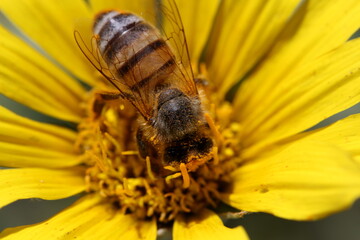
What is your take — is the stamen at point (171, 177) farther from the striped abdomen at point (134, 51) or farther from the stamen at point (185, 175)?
the striped abdomen at point (134, 51)

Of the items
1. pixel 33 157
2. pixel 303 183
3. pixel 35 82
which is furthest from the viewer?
pixel 35 82

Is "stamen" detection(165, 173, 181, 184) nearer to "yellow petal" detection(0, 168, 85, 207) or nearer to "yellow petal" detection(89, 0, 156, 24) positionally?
"yellow petal" detection(0, 168, 85, 207)

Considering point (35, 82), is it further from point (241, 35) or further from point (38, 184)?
point (241, 35)

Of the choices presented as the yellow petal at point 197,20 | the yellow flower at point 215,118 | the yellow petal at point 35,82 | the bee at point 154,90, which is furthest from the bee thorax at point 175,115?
the yellow petal at point 35,82

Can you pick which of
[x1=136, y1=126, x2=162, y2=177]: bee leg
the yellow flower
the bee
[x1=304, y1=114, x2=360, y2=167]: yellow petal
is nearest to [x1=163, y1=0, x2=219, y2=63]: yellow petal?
the yellow flower

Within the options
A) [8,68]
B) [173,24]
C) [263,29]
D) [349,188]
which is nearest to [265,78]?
[263,29]

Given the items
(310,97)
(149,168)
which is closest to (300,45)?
(310,97)
